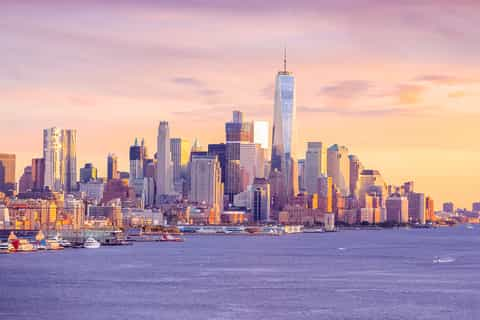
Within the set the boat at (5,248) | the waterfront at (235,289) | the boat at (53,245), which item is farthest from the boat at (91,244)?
the waterfront at (235,289)

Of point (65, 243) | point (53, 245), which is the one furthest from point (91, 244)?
point (53, 245)

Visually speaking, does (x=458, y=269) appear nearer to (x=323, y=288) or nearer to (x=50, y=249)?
(x=323, y=288)

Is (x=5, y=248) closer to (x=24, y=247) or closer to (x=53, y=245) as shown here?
(x=24, y=247)

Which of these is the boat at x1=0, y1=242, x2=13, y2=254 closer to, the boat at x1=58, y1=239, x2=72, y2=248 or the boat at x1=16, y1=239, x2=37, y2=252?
the boat at x1=16, y1=239, x2=37, y2=252

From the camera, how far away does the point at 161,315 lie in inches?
2687

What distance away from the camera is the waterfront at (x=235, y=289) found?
70.2 m

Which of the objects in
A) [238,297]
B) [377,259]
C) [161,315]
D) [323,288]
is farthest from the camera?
[377,259]

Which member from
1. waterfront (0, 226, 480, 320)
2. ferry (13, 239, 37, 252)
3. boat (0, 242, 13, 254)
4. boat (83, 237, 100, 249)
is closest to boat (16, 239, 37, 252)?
ferry (13, 239, 37, 252)

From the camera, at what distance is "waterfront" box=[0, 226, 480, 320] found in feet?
230

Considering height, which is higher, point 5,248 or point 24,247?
point 24,247

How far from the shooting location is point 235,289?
85.9 m

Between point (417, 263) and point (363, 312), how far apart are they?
5883 centimetres

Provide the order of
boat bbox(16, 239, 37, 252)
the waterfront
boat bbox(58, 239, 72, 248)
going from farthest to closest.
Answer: boat bbox(58, 239, 72, 248) < boat bbox(16, 239, 37, 252) < the waterfront

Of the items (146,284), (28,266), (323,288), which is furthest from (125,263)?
(323,288)
